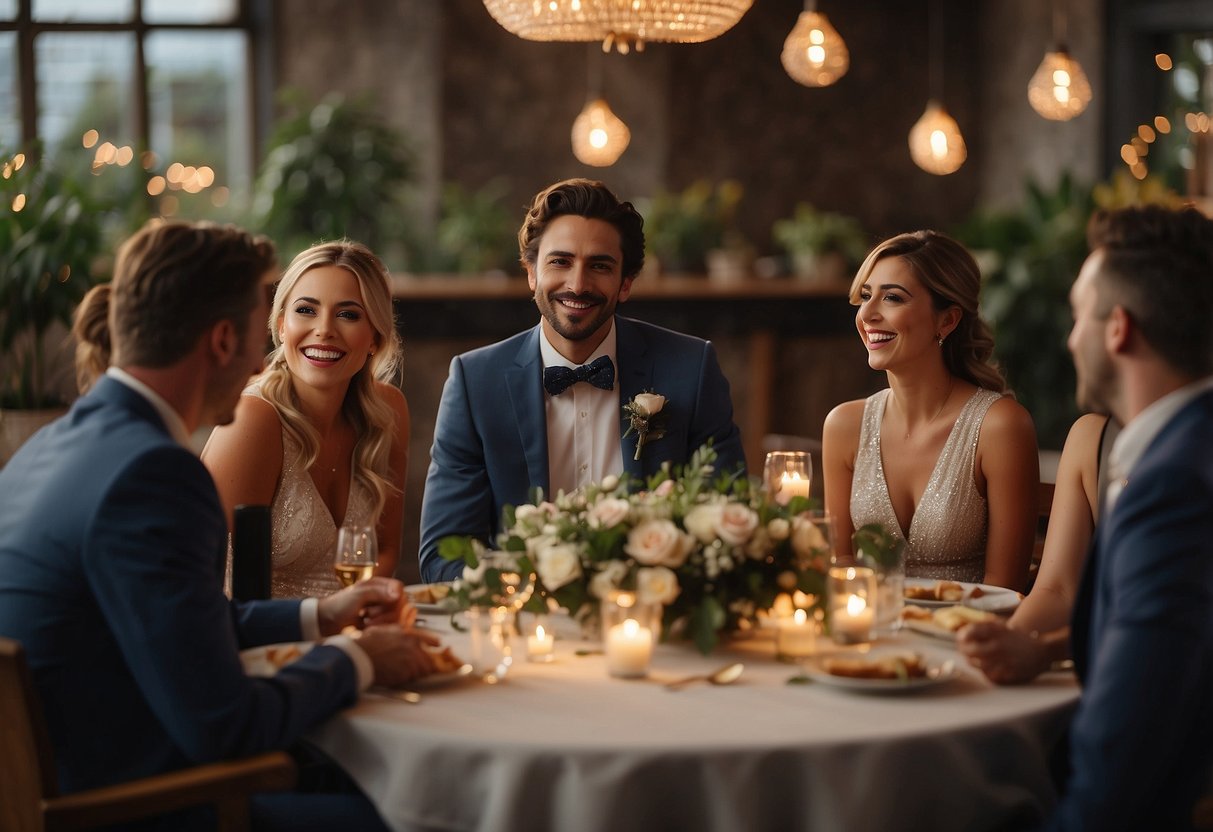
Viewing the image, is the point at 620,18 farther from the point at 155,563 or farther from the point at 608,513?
the point at 155,563

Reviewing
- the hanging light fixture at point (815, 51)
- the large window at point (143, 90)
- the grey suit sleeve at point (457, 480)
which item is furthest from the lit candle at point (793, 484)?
the large window at point (143, 90)

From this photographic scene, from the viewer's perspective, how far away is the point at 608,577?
236cm

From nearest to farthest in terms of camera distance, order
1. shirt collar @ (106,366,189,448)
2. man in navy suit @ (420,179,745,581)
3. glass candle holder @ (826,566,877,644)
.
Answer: shirt collar @ (106,366,189,448), glass candle holder @ (826,566,877,644), man in navy suit @ (420,179,745,581)

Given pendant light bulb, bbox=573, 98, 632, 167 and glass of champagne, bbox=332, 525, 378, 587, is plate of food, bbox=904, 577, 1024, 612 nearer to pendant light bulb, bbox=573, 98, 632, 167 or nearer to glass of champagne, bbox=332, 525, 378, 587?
glass of champagne, bbox=332, 525, 378, 587

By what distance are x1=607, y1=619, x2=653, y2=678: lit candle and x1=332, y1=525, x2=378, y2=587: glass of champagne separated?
507 millimetres

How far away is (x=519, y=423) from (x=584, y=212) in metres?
0.56

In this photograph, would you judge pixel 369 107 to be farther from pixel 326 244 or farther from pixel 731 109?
pixel 326 244

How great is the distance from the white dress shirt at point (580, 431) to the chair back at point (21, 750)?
1814 millimetres

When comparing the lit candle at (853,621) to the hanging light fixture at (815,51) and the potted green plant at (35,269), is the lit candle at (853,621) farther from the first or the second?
the potted green plant at (35,269)

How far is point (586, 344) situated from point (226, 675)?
1825 millimetres

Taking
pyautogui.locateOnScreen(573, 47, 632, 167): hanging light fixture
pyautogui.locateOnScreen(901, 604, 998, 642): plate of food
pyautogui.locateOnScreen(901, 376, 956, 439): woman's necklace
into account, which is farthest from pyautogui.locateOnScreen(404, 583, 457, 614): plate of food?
pyautogui.locateOnScreen(573, 47, 632, 167): hanging light fixture

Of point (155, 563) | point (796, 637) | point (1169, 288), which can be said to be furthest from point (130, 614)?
point (1169, 288)

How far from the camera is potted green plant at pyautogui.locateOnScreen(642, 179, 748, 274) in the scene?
9453 millimetres

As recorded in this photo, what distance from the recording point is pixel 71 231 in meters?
5.94
